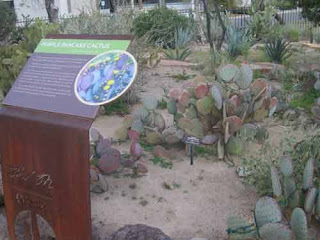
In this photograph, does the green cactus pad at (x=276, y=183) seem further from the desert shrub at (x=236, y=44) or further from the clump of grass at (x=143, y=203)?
the desert shrub at (x=236, y=44)

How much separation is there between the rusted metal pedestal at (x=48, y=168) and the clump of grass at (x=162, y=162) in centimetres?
154

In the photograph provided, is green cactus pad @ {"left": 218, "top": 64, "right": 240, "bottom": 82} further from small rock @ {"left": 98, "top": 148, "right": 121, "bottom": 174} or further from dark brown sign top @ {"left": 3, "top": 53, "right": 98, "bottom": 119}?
dark brown sign top @ {"left": 3, "top": 53, "right": 98, "bottom": 119}

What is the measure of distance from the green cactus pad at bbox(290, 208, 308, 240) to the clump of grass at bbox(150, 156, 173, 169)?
5.58 feet

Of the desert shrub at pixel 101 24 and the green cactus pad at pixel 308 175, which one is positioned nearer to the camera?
the green cactus pad at pixel 308 175

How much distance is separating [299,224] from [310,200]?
0.44 metres

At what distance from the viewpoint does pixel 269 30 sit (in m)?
13.2

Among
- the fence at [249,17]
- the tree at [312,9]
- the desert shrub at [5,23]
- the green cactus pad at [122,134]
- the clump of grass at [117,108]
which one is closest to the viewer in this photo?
the green cactus pad at [122,134]

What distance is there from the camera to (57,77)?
3.04 metres

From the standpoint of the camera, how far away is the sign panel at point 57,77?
9.50 feet

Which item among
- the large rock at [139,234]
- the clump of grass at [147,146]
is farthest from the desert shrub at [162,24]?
the large rock at [139,234]

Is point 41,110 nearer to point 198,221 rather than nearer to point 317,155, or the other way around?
point 198,221

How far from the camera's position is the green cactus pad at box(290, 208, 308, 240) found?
2.82 metres

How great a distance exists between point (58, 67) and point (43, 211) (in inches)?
35.6

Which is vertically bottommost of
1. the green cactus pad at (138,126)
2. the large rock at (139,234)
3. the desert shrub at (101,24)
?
the large rock at (139,234)
